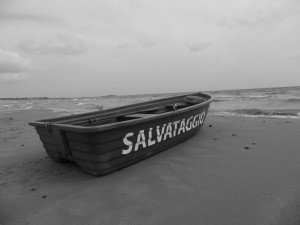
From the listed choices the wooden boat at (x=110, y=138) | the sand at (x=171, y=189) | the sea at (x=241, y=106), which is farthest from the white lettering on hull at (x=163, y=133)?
the sea at (x=241, y=106)

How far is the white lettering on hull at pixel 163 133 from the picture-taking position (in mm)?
3650

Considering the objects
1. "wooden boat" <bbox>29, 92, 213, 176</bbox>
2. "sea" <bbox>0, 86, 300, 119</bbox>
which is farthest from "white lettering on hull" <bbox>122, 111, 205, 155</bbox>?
"sea" <bbox>0, 86, 300, 119</bbox>

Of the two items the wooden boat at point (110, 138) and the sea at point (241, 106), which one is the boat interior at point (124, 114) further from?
the sea at point (241, 106)

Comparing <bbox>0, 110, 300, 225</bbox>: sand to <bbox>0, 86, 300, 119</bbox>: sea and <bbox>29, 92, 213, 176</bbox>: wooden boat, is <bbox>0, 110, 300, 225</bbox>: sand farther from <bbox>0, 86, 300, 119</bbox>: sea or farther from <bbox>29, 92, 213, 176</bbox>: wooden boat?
<bbox>0, 86, 300, 119</bbox>: sea

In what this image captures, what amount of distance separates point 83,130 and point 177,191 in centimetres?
136

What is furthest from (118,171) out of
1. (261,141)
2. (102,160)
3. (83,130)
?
(261,141)

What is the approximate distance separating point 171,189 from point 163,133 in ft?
4.57

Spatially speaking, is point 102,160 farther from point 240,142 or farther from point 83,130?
point 240,142

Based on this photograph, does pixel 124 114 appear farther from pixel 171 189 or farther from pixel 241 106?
pixel 241 106

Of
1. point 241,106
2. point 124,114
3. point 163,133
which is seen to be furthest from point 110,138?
point 241,106

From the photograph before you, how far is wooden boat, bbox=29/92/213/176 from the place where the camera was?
129 inches

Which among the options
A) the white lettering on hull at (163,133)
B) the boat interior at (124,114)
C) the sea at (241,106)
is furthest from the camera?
the sea at (241,106)

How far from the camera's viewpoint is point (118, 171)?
3.63 metres

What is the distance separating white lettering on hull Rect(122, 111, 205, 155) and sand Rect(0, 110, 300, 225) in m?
0.29
